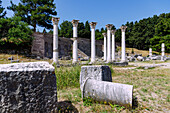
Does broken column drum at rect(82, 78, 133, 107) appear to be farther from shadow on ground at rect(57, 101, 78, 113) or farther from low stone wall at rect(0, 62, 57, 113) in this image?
low stone wall at rect(0, 62, 57, 113)

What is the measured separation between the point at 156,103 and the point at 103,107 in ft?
5.55

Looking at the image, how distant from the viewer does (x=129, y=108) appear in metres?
3.04

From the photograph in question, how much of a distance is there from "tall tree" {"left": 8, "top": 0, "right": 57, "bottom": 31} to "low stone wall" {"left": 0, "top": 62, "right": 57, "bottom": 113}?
2614 centimetres

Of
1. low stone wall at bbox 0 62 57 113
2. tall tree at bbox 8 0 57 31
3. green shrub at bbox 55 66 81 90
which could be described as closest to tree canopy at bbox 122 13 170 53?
tall tree at bbox 8 0 57 31

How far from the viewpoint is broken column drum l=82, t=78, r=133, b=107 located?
3074 mm

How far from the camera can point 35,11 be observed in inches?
1018

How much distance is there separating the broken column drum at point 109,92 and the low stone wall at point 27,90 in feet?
4.15

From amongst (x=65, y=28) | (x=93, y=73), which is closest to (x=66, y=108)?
(x=93, y=73)

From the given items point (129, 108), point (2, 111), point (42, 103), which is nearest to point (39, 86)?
point (42, 103)

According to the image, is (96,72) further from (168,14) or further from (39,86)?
(168,14)

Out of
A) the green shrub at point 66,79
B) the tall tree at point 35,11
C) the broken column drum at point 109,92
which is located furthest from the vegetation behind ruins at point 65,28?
the broken column drum at point 109,92

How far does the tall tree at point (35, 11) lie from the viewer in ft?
84.3

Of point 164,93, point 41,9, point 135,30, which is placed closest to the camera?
point 164,93

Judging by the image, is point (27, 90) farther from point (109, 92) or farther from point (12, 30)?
point (12, 30)
